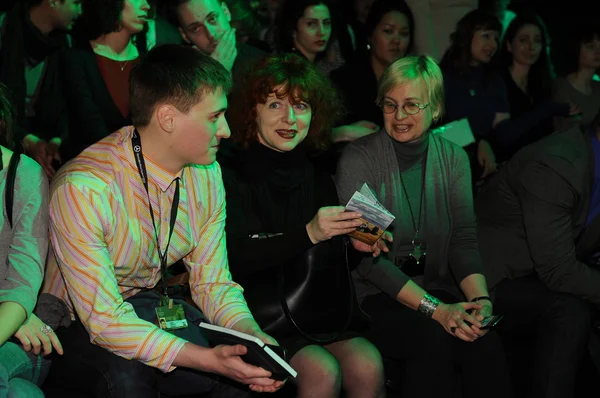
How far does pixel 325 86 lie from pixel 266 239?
0.85m

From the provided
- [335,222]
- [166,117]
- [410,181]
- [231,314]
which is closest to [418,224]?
[410,181]

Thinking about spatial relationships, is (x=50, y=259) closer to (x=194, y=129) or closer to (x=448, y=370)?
(x=194, y=129)

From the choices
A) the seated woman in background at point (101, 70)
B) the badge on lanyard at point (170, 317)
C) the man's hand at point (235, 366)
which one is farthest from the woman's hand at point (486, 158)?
the man's hand at point (235, 366)

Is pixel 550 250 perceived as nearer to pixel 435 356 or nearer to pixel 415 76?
pixel 435 356

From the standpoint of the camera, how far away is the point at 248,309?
A: 302 cm

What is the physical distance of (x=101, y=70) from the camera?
14.1ft

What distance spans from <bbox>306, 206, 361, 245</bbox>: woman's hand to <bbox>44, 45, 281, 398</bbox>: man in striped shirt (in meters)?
0.42

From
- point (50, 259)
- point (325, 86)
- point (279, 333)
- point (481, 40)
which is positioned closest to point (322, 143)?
point (325, 86)

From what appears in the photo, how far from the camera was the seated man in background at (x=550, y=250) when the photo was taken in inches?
148

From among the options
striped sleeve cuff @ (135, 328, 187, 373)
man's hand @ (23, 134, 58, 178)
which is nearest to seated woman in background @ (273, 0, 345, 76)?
man's hand @ (23, 134, 58, 178)

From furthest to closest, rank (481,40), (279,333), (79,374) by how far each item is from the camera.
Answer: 1. (481,40)
2. (279,333)
3. (79,374)

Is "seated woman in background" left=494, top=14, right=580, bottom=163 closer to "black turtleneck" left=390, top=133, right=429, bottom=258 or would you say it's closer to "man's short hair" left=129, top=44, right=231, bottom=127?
"black turtleneck" left=390, top=133, right=429, bottom=258

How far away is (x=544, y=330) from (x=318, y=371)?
127cm

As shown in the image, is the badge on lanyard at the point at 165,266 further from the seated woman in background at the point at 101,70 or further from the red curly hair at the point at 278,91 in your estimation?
the seated woman in background at the point at 101,70
